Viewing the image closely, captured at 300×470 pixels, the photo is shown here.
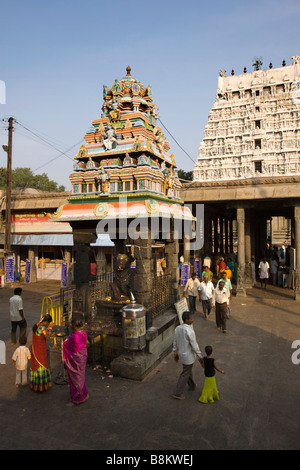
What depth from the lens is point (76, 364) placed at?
5227mm

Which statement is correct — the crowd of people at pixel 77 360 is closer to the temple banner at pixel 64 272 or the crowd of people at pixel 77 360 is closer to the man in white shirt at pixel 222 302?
the man in white shirt at pixel 222 302

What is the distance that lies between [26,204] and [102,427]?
17.4m

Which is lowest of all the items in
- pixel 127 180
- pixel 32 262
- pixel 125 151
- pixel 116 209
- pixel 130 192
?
pixel 32 262

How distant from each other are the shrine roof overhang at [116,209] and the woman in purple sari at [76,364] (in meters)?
3.31

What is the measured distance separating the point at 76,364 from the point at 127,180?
16.4ft

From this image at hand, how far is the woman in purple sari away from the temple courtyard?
19 centimetres

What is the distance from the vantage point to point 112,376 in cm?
638

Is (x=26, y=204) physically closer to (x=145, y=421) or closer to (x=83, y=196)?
(x=83, y=196)

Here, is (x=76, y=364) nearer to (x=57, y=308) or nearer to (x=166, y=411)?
(x=166, y=411)

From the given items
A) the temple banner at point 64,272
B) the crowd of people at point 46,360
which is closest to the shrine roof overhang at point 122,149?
the crowd of people at point 46,360

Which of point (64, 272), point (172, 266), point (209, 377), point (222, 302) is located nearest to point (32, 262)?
point (64, 272)

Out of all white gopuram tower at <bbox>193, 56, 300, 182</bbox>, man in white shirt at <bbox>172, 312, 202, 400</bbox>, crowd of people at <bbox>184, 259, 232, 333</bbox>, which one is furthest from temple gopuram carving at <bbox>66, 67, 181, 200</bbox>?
white gopuram tower at <bbox>193, 56, 300, 182</bbox>

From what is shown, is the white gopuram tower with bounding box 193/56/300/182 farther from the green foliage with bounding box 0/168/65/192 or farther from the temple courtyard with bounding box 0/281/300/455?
the temple courtyard with bounding box 0/281/300/455
